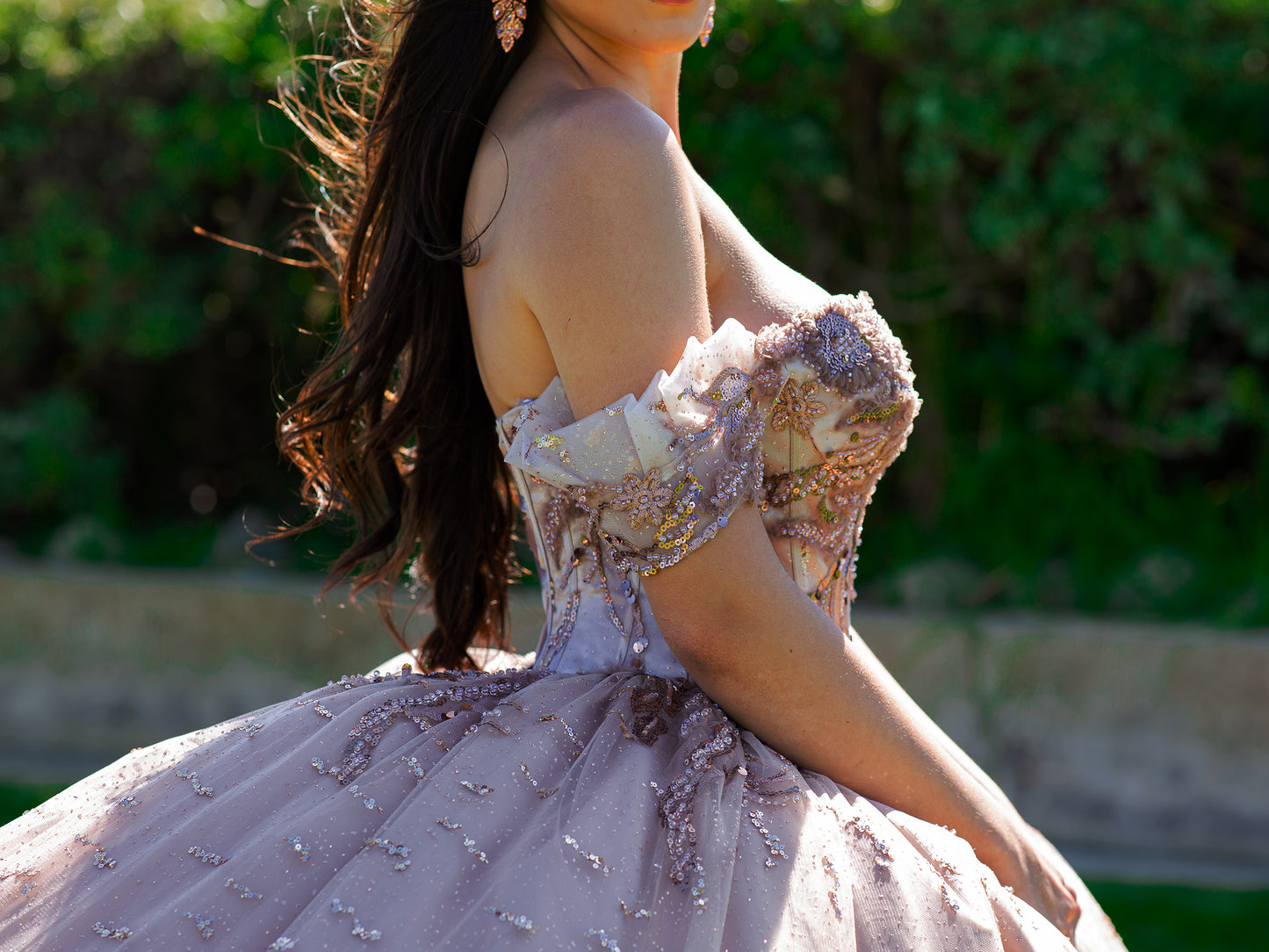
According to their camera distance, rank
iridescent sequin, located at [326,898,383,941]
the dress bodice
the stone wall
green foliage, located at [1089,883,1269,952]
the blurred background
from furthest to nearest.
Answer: the blurred background → the stone wall → green foliage, located at [1089,883,1269,952] → the dress bodice → iridescent sequin, located at [326,898,383,941]

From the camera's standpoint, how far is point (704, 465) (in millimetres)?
1274

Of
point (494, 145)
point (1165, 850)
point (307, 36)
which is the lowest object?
point (1165, 850)

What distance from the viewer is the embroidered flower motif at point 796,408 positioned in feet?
4.42

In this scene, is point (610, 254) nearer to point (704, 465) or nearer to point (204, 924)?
point (704, 465)


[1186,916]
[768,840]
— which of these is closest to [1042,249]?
[1186,916]

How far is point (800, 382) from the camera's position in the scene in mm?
1341

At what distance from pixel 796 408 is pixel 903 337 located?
9.97 ft

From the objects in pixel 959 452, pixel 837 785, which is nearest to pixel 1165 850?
pixel 959 452

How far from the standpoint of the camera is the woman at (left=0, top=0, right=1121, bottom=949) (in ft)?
3.73

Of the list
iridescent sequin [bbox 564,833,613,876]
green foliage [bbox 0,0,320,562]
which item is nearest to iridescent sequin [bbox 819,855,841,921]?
iridescent sequin [bbox 564,833,613,876]

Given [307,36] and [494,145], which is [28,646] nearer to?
[307,36]

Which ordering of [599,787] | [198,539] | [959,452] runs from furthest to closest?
[198,539], [959,452], [599,787]

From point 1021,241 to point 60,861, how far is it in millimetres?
3597

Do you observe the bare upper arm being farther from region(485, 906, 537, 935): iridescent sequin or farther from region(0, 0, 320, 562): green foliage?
region(0, 0, 320, 562): green foliage
